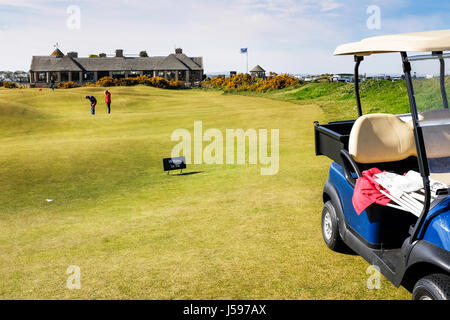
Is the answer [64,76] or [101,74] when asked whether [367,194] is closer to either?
[101,74]

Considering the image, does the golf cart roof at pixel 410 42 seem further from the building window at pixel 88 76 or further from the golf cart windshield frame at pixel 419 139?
the building window at pixel 88 76

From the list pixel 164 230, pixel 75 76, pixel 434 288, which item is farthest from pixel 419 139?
pixel 75 76

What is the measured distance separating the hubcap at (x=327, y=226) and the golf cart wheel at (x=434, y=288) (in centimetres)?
226

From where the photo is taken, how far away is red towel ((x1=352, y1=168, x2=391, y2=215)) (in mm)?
4660

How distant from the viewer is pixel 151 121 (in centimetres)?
2684

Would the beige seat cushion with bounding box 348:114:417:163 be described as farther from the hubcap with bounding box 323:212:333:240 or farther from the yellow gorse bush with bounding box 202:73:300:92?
the yellow gorse bush with bounding box 202:73:300:92

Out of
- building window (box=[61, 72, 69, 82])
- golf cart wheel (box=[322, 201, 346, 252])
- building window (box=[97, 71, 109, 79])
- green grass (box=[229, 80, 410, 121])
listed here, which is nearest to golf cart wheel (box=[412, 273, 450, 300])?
golf cart wheel (box=[322, 201, 346, 252])

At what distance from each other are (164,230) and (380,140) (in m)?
3.75

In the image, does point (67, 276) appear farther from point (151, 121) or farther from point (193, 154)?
point (151, 121)

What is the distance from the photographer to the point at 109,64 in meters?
99.8

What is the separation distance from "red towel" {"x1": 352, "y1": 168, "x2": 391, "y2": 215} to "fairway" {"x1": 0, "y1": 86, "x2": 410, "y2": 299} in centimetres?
97

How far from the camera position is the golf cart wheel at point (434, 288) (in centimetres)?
353

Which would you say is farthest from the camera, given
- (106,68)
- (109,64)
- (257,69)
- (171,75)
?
(257,69)

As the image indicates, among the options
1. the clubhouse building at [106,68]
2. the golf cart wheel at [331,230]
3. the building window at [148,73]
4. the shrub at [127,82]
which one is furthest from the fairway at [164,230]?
the building window at [148,73]
